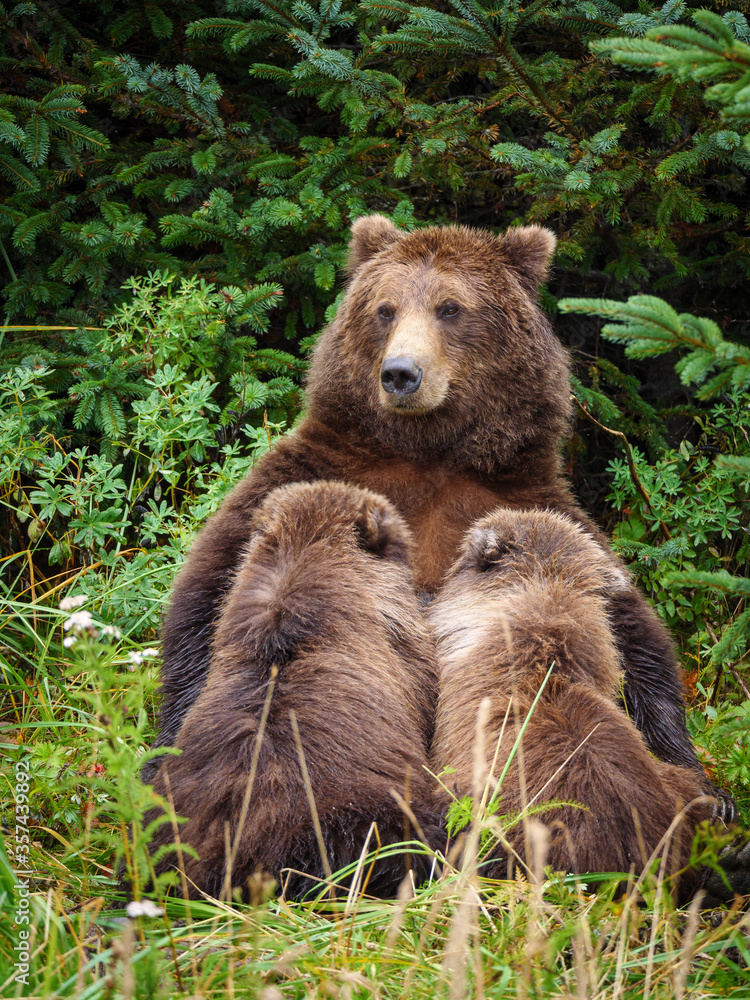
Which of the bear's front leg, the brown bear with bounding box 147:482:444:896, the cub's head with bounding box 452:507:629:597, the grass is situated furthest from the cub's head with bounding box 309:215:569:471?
the grass

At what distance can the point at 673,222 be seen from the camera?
466 centimetres

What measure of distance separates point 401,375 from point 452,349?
34 cm

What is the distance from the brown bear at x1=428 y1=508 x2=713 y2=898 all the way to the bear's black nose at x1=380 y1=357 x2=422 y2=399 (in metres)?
0.48

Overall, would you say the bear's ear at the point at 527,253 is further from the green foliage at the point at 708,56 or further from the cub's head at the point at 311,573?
the green foliage at the point at 708,56

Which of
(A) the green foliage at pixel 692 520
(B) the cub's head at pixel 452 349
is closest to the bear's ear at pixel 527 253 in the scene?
(B) the cub's head at pixel 452 349

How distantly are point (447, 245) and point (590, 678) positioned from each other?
1699 mm

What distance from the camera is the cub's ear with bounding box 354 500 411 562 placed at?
2.84 m

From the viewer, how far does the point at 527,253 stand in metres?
3.61

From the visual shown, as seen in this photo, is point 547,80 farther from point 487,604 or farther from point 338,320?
point 487,604

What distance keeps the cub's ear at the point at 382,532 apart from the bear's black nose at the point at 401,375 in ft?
1.31

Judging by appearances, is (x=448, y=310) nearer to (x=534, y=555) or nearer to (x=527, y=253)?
(x=527, y=253)

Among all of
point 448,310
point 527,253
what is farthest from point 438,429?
point 527,253

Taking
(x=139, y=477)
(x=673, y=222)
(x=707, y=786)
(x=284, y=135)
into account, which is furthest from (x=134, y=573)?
(x=673, y=222)

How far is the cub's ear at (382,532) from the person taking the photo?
9.32 ft
